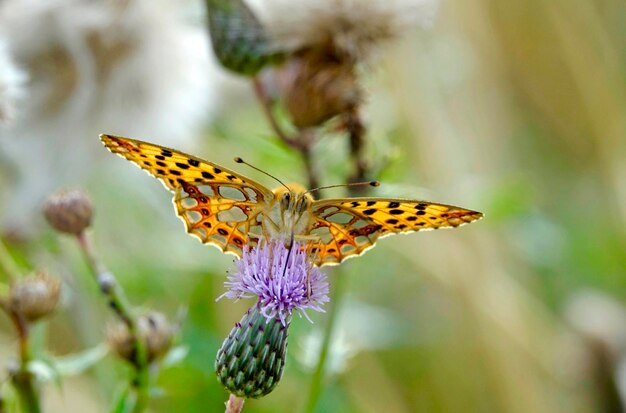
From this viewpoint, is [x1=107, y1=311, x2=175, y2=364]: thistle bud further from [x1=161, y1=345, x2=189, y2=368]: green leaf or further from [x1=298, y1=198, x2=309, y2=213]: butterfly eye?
[x1=298, y1=198, x2=309, y2=213]: butterfly eye

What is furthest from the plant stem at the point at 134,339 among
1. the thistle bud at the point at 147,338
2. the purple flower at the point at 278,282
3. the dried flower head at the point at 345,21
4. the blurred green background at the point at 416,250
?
the dried flower head at the point at 345,21

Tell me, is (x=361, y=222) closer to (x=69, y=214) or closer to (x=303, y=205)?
(x=303, y=205)

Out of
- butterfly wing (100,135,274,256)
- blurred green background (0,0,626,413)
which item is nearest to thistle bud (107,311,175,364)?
butterfly wing (100,135,274,256)

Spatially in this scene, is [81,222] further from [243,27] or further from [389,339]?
[389,339]

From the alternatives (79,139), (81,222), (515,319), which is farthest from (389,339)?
(81,222)

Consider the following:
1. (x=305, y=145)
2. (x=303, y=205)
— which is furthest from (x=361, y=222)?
(x=305, y=145)
